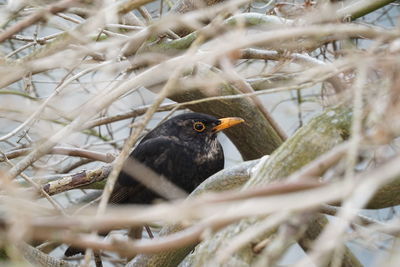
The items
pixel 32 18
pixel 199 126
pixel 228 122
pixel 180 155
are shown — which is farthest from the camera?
pixel 199 126

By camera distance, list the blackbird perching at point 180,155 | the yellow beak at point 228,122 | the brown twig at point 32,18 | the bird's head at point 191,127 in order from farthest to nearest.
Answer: the bird's head at point 191,127
the blackbird perching at point 180,155
the yellow beak at point 228,122
the brown twig at point 32,18

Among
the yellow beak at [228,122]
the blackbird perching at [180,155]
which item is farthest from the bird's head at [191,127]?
the yellow beak at [228,122]

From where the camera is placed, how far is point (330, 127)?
9.45 ft

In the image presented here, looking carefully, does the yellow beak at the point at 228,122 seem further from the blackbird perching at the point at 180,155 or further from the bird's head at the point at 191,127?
the bird's head at the point at 191,127

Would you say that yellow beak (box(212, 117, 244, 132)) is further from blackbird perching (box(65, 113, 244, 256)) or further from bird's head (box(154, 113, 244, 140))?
bird's head (box(154, 113, 244, 140))

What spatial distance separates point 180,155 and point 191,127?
319mm

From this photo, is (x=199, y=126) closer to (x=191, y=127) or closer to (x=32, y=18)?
(x=191, y=127)

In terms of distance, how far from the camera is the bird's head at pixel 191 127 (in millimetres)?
5410

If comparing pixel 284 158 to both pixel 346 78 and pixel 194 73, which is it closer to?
pixel 346 78

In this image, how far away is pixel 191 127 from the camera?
5547 mm

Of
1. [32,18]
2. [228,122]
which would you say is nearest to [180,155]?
[228,122]

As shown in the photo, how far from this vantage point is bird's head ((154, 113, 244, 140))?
5410mm

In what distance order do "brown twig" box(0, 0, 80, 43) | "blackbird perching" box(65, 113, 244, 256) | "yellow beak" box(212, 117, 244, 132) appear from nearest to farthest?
"brown twig" box(0, 0, 80, 43) → "yellow beak" box(212, 117, 244, 132) → "blackbird perching" box(65, 113, 244, 256)

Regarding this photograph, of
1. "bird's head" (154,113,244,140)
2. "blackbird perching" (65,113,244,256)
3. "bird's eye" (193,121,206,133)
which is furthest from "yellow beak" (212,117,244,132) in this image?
"bird's eye" (193,121,206,133)
